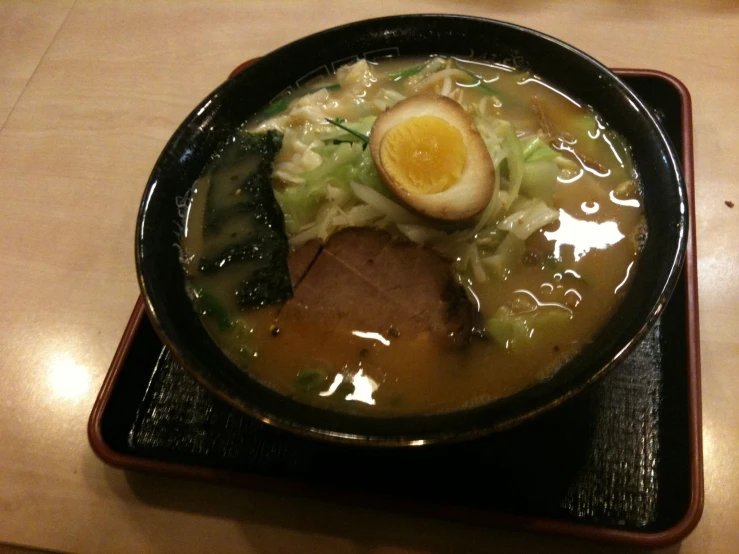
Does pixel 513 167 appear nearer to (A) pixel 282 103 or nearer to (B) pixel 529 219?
(B) pixel 529 219

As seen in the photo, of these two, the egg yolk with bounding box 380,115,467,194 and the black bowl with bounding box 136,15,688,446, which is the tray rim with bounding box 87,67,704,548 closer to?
the black bowl with bounding box 136,15,688,446

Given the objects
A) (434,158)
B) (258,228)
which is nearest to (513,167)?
(434,158)

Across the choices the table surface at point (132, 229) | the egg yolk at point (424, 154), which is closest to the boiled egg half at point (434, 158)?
the egg yolk at point (424, 154)

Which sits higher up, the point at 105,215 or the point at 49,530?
the point at 105,215

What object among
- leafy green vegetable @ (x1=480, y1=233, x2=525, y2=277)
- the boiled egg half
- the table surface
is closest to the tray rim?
the table surface

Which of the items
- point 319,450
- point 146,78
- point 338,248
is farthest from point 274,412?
point 146,78

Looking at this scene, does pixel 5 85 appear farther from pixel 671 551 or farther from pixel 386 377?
pixel 671 551
